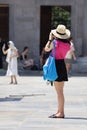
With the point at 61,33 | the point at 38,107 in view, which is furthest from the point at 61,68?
the point at 38,107

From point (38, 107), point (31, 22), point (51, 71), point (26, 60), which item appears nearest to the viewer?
point (51, 71)

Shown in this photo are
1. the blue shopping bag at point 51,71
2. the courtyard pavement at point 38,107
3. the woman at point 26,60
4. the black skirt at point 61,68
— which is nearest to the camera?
the courtyard pavement at point 38,107

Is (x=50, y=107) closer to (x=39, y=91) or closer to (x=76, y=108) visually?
(x=76, y=108)

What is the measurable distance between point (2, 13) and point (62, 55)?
24.8 metres

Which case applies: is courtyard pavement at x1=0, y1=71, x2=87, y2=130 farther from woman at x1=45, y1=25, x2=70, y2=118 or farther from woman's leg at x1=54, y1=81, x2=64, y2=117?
woman at x1=45, y1=25, x2=70, y2=118

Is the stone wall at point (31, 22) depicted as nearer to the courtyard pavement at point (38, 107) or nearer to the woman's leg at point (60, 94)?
the courtyard pavement at point (38, 107)

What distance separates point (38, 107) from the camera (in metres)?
15.2

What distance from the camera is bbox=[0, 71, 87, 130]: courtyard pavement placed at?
11.9 m

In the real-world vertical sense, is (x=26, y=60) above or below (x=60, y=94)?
below

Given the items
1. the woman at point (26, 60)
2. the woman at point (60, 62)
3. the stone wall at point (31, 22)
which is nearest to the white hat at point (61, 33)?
the woman at point (60, 62)

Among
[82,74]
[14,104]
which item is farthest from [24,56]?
[14,104]

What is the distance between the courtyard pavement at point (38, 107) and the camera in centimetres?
1193

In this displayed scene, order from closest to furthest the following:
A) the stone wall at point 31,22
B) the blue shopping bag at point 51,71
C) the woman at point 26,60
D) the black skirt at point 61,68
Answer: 1. the blue shopping bag at point 51,71
2. the black skirt at point 61,68
3. the woman at point 26,60
4. the stone wall at point 31,22

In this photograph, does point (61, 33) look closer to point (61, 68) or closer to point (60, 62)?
point (60, 62)
